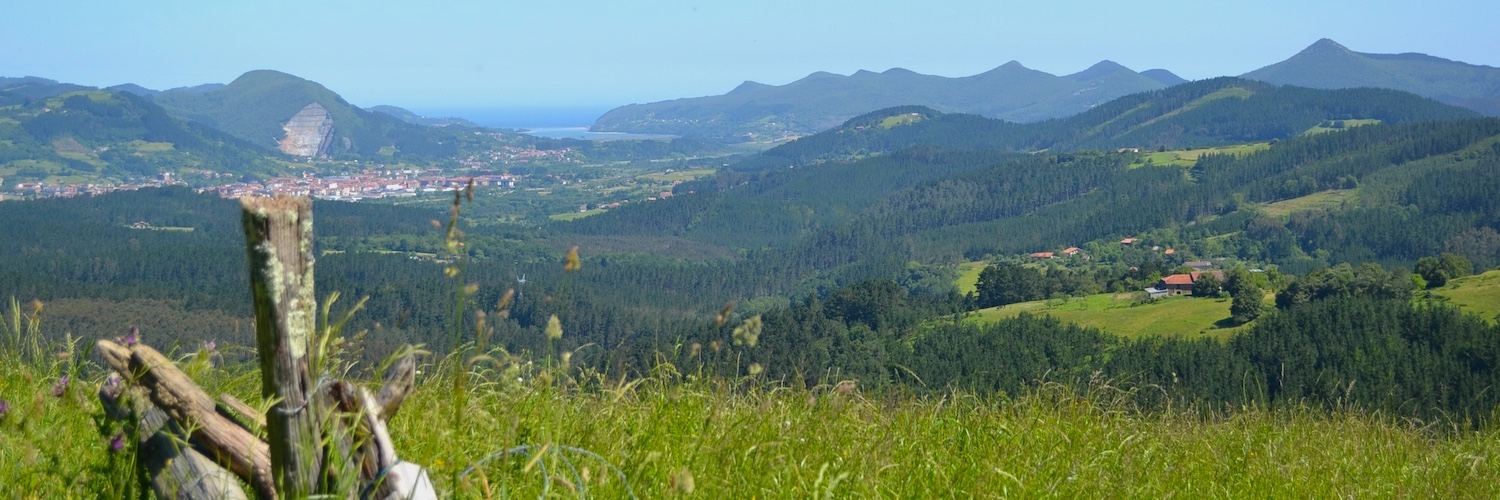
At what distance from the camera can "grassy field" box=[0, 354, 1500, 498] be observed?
9.62ft

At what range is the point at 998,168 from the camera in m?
188

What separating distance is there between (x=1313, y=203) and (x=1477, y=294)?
276 feet

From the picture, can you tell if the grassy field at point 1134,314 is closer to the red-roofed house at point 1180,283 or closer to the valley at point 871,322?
the valley at point 871,322

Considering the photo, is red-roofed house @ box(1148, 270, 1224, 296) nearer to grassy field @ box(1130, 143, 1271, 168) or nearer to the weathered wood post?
the weathered wood post

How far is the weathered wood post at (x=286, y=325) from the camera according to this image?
2.25 meters

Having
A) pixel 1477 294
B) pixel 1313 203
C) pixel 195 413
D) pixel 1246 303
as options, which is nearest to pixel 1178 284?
pixel 1246 303

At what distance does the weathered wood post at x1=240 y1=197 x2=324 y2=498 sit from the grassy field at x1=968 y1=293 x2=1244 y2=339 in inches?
2042

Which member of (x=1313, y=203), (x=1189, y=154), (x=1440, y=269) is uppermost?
(x=1189, y=154)

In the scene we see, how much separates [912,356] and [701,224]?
125855 millimetres

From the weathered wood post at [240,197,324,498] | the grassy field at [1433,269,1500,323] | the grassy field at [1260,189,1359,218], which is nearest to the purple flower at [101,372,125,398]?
the weathered wood post at [240,197,324,498]

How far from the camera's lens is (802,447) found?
12.2 feet

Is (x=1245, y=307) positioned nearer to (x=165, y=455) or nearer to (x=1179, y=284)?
(x=1179, y=284)

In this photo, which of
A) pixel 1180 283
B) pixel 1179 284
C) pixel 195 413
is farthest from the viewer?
pixel 1180 283

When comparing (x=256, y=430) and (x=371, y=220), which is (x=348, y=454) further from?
(x=371, y=220)
